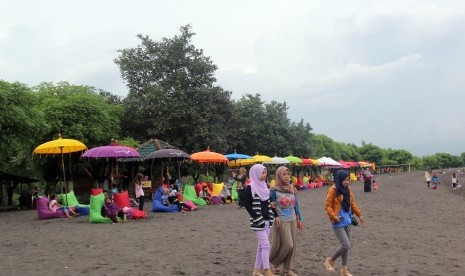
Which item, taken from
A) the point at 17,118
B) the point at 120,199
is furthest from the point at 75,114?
the point at 120,199

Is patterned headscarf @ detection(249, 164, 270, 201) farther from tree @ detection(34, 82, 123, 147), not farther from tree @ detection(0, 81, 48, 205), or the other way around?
tree @ detection(34, 82, 123, 147)

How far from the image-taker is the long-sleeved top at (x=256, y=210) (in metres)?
6.60

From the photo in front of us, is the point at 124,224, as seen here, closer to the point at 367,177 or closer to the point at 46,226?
the point at 46,226

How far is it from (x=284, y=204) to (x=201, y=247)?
3358 mm

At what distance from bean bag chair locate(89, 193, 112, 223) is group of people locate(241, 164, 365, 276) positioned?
870 cm

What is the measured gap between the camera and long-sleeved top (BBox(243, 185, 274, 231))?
21.7 feet

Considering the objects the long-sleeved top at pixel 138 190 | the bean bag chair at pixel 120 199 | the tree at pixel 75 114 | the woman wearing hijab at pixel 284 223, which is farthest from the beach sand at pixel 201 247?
the tree at pixel 75 114

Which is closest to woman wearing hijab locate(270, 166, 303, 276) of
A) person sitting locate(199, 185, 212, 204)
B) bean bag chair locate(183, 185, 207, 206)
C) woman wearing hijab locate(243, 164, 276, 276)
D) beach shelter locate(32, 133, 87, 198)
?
woman wearing hijab locate(243, 164, 276, 276)

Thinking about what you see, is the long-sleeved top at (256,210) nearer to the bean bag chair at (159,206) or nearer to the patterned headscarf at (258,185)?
the patterned headscarf at (258,185)

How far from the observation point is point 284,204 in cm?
692

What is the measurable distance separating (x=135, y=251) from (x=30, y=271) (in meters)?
2.19

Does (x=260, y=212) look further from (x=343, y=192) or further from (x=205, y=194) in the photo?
(x=205, y=194)

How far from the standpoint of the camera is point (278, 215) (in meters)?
6.94


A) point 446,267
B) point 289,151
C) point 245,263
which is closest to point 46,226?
point 245,263
